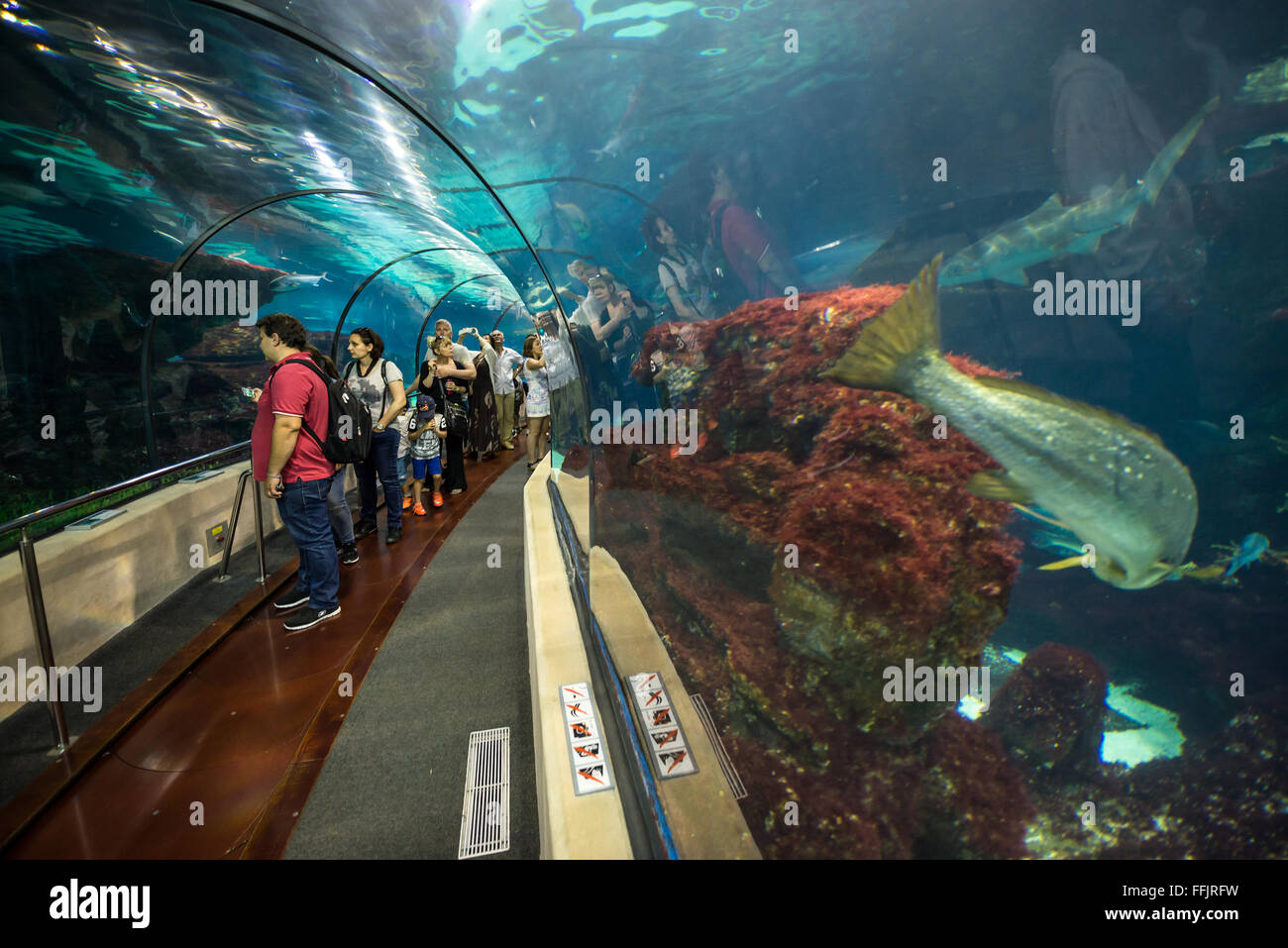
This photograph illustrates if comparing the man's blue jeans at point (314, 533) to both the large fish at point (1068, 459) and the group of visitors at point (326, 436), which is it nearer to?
the group of visitors at point (326, 436)

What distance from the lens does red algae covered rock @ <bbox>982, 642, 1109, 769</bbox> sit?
73 centimetres

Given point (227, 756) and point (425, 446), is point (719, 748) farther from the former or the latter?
point (425, 446)

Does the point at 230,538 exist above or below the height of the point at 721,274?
below

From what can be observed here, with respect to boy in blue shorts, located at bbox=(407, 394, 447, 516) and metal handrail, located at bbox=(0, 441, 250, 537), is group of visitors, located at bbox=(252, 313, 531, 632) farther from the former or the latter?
metal handrail, located at bbox=(0, 441, 250, 537)

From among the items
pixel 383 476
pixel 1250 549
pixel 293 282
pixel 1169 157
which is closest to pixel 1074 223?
pixel 1169 157

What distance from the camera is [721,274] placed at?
4.89 feet

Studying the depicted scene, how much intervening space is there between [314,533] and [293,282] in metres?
9.34

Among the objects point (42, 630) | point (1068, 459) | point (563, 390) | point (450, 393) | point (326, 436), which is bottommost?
point (42, 630)

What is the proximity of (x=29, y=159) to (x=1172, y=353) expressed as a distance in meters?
8.94

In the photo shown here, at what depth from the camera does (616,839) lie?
59.1 inches

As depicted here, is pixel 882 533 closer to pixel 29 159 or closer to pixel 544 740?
pixel 544 740

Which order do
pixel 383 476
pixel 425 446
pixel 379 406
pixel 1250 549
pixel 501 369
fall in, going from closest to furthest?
→ pixel 1250 549, pixel 379 406, pixel 383 476, pixel 425 446, pixel 501 369

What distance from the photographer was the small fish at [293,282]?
33.3 ft

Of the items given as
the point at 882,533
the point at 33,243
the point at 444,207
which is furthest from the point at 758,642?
the point at 33,243
